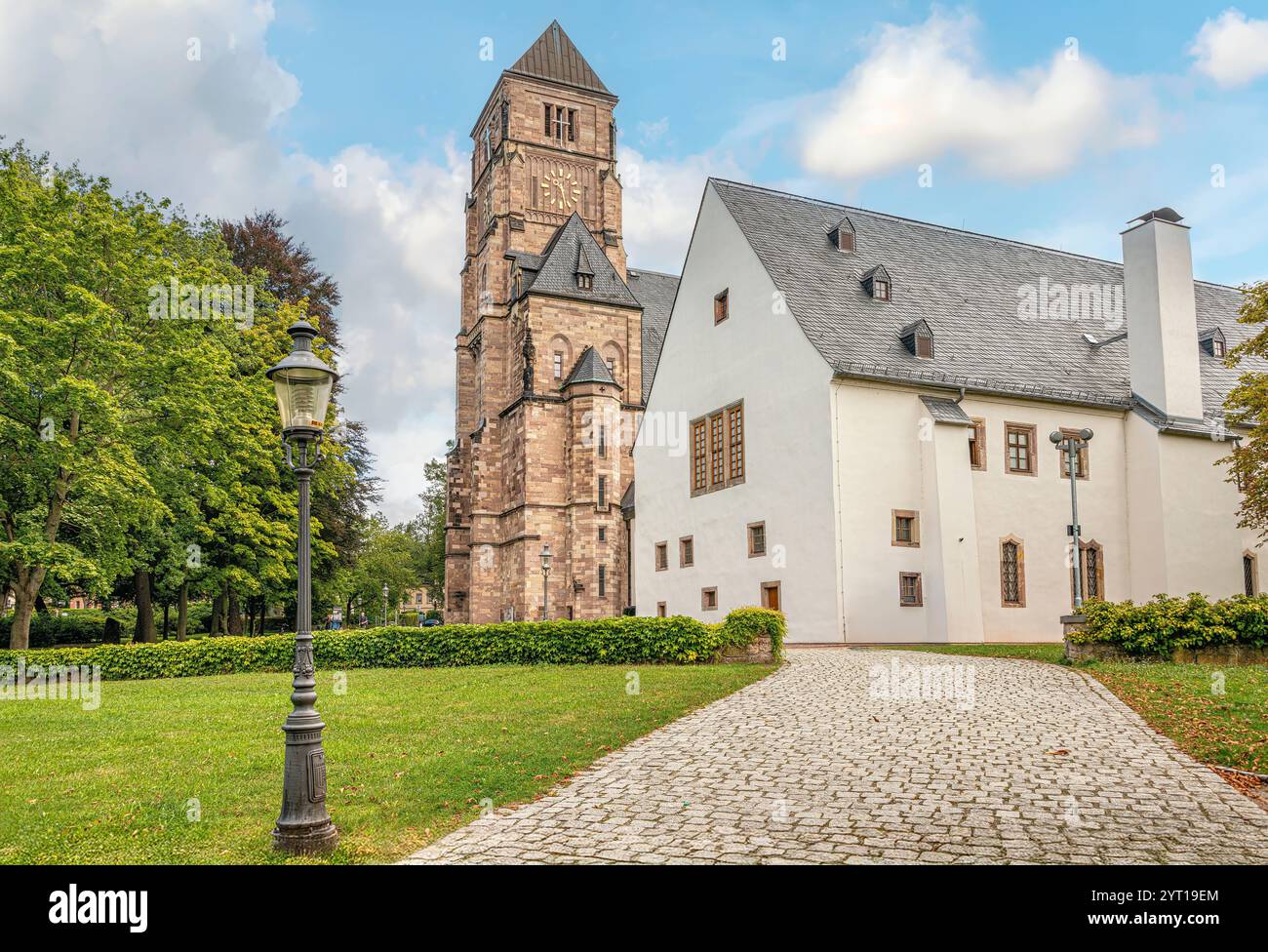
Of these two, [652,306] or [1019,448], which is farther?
[652,306]

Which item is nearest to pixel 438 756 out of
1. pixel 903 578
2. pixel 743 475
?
pixel 903 578

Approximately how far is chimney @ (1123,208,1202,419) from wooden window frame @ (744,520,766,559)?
13.4 m

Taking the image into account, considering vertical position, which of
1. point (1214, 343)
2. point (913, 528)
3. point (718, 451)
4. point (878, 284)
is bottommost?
point (913, 528)

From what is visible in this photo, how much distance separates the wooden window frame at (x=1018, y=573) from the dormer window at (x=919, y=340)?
596cm

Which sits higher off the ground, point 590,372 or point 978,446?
point 590,372

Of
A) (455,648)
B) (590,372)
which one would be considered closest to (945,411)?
(455,648)

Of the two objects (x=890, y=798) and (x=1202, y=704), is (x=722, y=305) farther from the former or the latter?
(x=890, y=798)

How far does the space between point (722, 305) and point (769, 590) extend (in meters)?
9.80

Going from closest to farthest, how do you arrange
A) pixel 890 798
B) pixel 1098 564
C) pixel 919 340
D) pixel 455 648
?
pixel 890 798, pixel 455 648, pixel 919 340, pixel 1098 564

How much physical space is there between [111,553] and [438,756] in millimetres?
19886

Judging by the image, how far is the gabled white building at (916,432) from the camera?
27.8 m

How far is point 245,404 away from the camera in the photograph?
31250 millimetres

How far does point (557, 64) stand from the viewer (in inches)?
2586

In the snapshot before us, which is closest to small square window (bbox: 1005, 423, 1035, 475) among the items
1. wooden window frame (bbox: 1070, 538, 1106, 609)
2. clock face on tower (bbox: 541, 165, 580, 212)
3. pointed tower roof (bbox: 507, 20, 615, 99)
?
wooden window frame (bbox: 1070, 538, 1106, 609)
